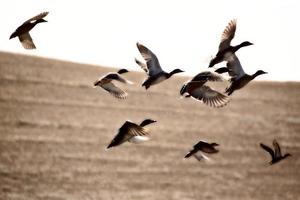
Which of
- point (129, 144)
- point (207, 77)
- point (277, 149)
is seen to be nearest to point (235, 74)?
point (207, 77)

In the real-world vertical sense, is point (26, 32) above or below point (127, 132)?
above

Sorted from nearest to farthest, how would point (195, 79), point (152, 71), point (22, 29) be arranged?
point (195, 79)
point (152, 71)
point (22, 29)

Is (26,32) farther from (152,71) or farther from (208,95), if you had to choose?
(208,95)

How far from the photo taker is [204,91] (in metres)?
A: 5.63

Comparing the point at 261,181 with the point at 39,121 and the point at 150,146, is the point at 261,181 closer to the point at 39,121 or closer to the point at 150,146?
the point at 150,146

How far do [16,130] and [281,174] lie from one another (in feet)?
14.6

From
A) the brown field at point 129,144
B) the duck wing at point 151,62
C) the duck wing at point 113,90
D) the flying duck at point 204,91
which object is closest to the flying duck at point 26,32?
the duck wing at point 113,90

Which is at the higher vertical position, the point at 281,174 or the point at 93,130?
the point at 93,130

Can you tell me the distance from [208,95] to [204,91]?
→ 2.0 inches

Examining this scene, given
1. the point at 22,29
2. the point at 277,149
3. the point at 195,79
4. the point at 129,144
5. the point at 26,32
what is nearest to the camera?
the point at 195,79

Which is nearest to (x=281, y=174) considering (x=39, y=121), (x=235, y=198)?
(x=235, y=198)

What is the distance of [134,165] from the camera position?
10.2 m

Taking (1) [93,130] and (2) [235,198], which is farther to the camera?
(1) [93,130]

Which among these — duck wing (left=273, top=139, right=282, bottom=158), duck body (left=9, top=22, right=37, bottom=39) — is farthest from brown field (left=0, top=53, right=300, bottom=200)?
duck body (left=9, top=22, right=37, bottom=39)
